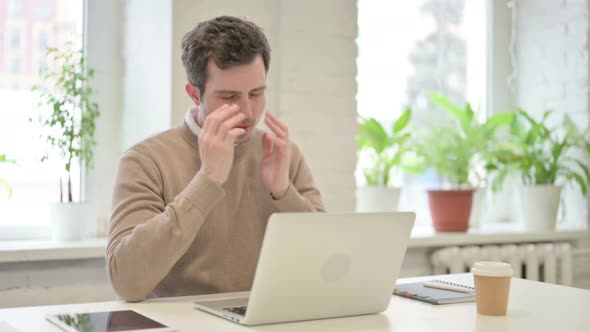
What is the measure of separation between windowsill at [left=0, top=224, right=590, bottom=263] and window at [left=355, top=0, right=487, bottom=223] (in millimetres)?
405

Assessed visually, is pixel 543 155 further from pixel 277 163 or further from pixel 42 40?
pixel 42 40

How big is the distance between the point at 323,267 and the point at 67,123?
160 cm

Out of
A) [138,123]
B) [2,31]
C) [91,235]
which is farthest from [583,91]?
[2,31]

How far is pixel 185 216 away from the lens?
171 cm

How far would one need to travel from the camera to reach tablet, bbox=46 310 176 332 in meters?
1.36

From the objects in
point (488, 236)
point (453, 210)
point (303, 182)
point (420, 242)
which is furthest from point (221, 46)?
point (488, 236)

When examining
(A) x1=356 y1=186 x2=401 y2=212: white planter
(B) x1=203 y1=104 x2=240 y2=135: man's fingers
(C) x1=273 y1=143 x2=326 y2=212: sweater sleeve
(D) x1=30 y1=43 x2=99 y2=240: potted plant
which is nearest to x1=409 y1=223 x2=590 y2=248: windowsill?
(A) x1=356 y1=186 x2=401 y2=212: white planter

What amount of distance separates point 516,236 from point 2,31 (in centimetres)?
225

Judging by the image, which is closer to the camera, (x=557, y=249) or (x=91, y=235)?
(x=91, y=235)

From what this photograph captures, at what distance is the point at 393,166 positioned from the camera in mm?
3582

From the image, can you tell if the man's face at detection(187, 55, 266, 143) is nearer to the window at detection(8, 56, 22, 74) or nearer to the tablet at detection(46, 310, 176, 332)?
the tablet at detection(46, 310, 176, 332)

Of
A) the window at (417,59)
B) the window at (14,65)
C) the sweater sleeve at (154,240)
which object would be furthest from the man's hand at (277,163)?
the window at (417,59)

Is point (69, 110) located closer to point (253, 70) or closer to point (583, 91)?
point (253, 70)

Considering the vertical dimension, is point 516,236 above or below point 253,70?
below
